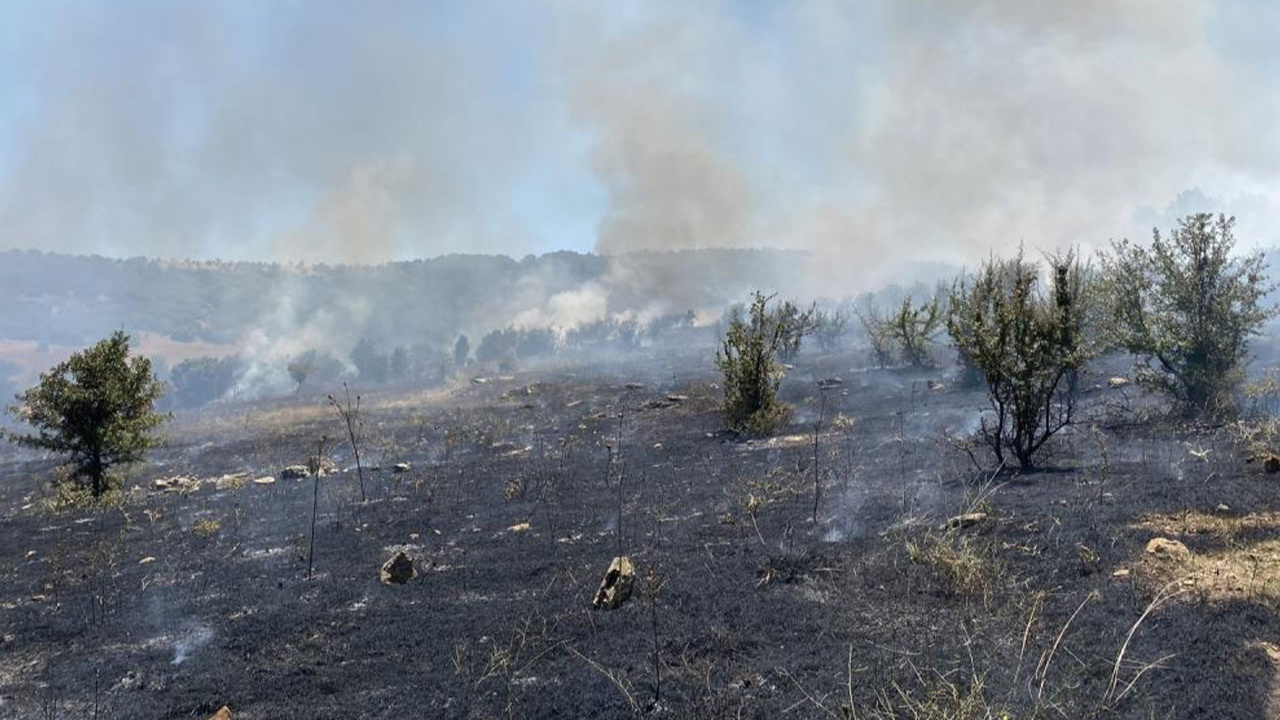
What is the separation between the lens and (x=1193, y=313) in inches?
662

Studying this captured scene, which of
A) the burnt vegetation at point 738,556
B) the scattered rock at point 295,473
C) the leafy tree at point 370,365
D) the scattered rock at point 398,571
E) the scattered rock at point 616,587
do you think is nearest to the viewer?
the burnt vegetation at point 738,556

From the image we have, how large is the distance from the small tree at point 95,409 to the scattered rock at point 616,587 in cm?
1479

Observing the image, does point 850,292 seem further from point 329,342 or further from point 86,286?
point 86,286

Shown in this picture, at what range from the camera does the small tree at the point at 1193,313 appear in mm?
16469

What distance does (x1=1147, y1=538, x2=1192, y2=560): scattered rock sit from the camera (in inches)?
306

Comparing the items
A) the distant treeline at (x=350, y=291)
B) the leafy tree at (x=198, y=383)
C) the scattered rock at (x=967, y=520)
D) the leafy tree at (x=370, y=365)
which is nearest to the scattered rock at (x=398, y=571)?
the scattered rock at (x=967, y=520)

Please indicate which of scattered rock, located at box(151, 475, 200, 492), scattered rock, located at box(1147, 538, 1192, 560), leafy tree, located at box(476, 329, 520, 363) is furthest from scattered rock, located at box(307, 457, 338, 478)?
leafy tree, located at box(476, 329, 520, 363)

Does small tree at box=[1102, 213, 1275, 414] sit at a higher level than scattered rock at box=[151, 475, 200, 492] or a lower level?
higher

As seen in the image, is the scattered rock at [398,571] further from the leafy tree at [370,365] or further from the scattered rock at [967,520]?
the leafy tree at [370,365]

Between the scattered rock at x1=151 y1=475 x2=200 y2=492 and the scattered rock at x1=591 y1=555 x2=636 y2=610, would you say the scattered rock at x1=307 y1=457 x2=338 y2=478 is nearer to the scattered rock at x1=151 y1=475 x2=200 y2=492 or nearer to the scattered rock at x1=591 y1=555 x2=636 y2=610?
the scattered rock at x1=151 y1=475 x2=200 y2=492

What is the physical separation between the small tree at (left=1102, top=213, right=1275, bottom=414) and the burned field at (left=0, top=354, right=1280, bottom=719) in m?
1.44

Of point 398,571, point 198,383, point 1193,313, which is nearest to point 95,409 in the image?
point 398,571

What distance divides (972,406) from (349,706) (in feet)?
69.2

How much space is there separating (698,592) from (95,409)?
16.1 m
